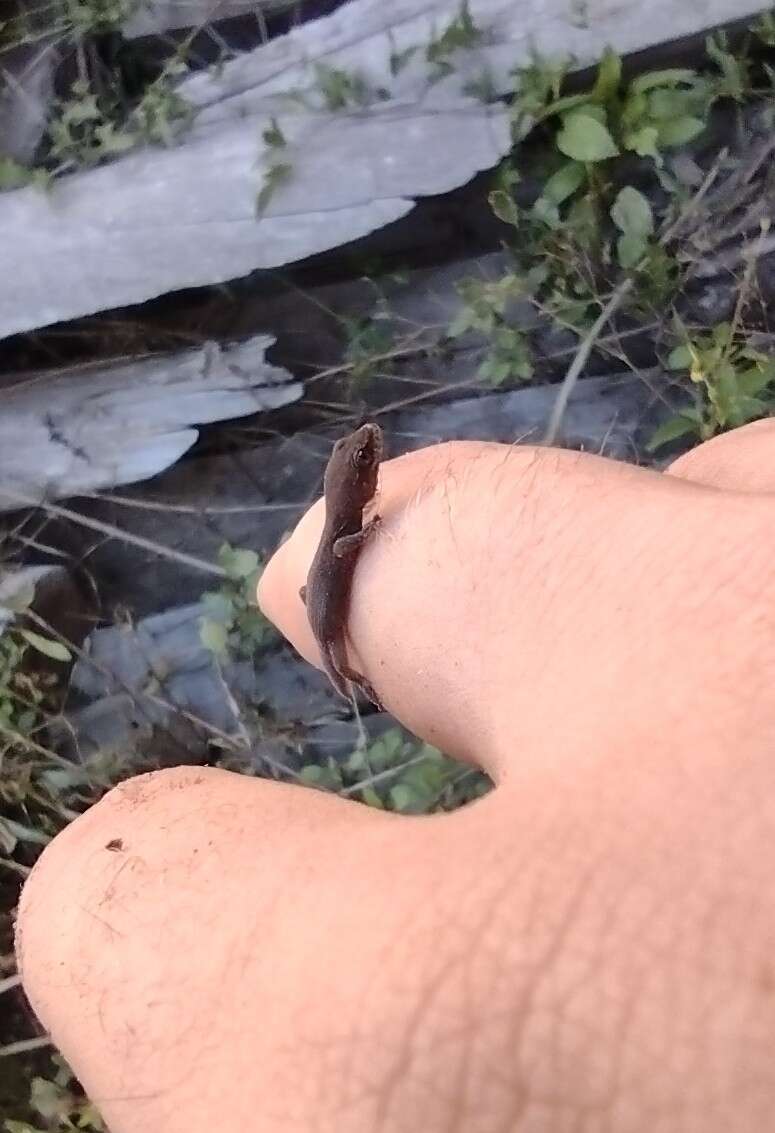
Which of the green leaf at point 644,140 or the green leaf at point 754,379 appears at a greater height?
the green leaf at point 644,140

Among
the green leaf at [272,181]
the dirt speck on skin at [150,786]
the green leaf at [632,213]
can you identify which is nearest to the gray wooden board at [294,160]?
the green leaf at [272,181]

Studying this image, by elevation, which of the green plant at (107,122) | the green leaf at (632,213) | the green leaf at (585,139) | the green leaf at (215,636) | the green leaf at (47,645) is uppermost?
the green plant at (107,122)

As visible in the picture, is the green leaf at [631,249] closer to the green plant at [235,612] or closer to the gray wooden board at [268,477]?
the gray wooden board at [268,477]

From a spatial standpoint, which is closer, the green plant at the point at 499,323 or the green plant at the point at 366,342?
the green plant at the point at 499,323

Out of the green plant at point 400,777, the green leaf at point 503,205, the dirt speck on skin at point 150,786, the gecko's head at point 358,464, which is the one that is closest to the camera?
the dirt speck on skin at point 150,786

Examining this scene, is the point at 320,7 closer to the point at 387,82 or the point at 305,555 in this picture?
the point at 387,82

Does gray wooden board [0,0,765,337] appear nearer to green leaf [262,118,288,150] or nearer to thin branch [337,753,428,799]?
green leaf [262,118,288,150]

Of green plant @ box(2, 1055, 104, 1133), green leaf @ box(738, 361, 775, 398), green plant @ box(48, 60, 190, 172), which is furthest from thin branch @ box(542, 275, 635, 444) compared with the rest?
green plant @ box(2, 1055, 104, 1133)
